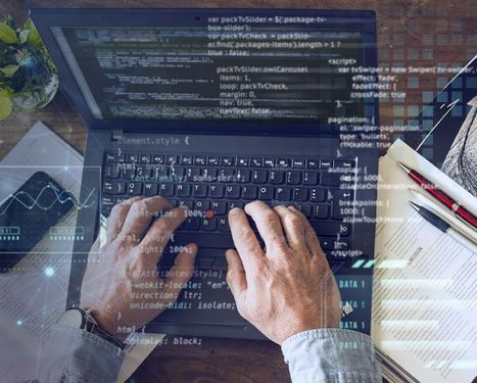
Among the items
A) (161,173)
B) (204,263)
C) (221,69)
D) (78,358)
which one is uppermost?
(221,69)

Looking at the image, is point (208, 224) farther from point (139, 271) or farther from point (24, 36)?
point (24, 36)

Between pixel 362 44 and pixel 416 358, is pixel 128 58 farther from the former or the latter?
pixel 416 358

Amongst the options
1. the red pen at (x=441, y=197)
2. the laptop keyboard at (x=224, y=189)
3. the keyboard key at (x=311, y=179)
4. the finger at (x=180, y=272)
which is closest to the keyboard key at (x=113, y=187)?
the laptop keyboard at (x=224, y=189)

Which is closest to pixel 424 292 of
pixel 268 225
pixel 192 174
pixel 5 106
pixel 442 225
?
pixel 442 225

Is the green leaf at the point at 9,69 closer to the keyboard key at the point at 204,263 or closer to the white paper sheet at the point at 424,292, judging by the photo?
the keyboard key at the point at 204,263

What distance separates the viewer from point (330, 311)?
58 centimetres

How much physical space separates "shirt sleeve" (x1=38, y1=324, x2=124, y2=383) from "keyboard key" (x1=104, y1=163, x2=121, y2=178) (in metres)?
0.18

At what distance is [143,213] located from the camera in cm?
60

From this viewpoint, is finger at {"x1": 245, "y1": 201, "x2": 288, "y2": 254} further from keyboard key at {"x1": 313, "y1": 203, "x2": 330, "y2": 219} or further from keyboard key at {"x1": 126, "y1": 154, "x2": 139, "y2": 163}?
keyboard key at {"x1": 126, "y1": 154, "x2": 139, "y2": 163}

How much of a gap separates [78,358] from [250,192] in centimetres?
26

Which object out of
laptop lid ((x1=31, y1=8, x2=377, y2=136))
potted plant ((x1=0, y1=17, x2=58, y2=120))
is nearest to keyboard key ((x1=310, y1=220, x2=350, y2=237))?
laptop lid ((x1=31, y1=8, x2=377, y2=136))

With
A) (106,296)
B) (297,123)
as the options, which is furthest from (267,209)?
(106,296)

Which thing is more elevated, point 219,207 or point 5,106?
point 5,106

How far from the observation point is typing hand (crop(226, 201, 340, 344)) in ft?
1.89
